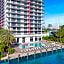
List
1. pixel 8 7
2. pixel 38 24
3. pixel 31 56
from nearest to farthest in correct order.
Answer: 1. pixel 31 56
2. pixel 8 7
3. pixel 38 24

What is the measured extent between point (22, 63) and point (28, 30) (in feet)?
123

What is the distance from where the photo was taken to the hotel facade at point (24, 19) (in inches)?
2271

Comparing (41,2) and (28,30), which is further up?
(41,2)

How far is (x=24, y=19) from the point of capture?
6175cm

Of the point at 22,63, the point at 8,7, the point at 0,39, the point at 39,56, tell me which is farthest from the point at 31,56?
the point at 8,7

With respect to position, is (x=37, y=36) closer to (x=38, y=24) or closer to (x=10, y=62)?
(x=38, y=24)

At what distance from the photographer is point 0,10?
75125mm

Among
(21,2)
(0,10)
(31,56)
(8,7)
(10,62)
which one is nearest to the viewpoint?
(10,62)

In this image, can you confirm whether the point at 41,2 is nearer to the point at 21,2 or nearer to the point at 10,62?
the point at 21,2

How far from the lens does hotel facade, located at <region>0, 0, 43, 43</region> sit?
57.7 metres

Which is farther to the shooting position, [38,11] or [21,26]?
[38,11]

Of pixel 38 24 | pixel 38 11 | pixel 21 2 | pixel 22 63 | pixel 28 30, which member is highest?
pixel 21 2

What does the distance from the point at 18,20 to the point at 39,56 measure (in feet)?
112

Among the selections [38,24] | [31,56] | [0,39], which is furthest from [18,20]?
[31,56]
